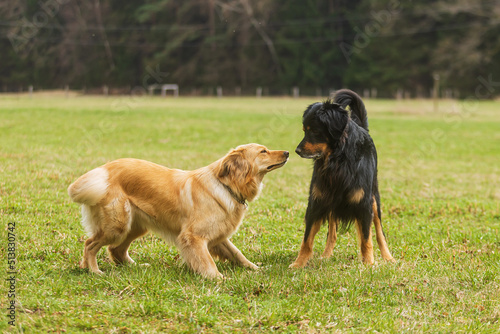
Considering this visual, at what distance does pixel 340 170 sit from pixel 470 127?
23014 millimetres

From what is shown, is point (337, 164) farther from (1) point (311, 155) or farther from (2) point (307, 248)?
(2) point (307, 248)

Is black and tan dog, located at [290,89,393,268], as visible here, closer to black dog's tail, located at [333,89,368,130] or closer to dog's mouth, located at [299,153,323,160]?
dog's mouth, located at [299,153,323,160]

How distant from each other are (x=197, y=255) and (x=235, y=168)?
36.5 inches

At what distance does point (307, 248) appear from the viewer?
5594 millimetres

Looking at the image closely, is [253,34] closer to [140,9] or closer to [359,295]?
[140,9]

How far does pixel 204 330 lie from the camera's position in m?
3.74

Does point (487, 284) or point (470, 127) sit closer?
point (487, 284)

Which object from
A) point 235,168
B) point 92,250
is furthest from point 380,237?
point 92,250

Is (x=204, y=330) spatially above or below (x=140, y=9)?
below

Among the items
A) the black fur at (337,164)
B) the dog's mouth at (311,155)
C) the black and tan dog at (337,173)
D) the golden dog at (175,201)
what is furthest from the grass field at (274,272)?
the dog's mouth at (311,155)

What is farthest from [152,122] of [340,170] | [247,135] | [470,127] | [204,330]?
[204,330]

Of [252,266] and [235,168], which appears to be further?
[252,266]

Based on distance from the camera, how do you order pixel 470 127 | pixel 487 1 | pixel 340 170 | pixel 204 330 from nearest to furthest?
1. pixel 204 330
2. pixel 340 170
3. pixel 470 127
4. pixel 487 1

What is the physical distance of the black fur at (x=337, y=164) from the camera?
520cm
